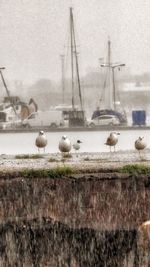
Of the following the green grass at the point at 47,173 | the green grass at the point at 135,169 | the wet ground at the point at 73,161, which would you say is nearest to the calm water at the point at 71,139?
the wet ground at the point at 73,161

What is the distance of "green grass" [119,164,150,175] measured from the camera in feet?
35.3

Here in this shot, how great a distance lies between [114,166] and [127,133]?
27.7 feet

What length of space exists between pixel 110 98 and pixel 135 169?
29.2ft

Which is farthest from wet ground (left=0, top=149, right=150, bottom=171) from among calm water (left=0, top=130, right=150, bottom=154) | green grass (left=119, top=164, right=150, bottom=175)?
calm water (left=0, top=130, right=150, bottom=154)

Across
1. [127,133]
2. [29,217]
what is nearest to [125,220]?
[29,217]

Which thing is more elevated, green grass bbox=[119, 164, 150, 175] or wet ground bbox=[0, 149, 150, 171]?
wet ground bbox=[0, 149, 150, 171]

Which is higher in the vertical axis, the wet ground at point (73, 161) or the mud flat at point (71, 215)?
the wet ground at point (73, 161)

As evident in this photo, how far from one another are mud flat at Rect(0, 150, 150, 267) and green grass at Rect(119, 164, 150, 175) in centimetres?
1

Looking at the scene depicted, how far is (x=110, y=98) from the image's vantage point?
19578mm

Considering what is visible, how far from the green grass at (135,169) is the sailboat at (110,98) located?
7.75 metres

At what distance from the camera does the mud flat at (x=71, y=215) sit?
1055 centimetres

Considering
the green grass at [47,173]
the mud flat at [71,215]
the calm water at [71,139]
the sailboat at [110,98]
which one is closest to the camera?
the mud flat at [71,215]

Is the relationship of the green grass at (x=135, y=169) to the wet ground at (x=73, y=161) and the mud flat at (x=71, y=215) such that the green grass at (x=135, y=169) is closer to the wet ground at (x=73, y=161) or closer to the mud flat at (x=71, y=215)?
the mud flat at (x=71, y=215)

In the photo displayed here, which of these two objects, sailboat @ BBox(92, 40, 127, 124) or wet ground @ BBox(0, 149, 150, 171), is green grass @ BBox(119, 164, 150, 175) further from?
sailboat @ BBox(92, 40, 127, 124)
